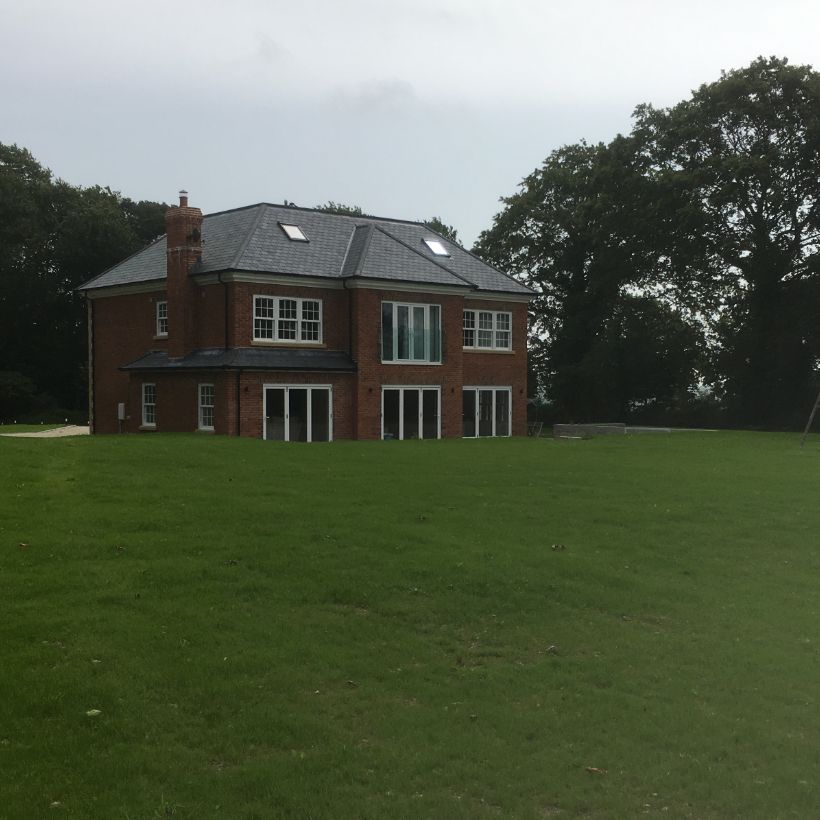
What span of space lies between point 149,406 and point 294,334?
6731 millimetres

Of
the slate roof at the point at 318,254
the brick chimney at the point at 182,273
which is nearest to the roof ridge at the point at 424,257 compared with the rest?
the slate roof at the point at 318,254

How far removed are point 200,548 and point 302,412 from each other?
79.6ft

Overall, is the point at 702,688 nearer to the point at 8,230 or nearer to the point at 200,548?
the point at 200,548

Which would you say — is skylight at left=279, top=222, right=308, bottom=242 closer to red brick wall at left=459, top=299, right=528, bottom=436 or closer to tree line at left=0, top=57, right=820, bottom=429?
red brick wall at left=459, top=299, right=528, bottom=436

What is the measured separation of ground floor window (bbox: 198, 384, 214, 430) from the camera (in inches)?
1431

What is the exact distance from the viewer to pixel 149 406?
3919 centimetres

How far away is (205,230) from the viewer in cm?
4178

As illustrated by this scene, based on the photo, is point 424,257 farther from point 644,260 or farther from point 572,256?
point 572,256

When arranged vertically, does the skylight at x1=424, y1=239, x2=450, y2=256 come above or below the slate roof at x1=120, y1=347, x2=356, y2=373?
above

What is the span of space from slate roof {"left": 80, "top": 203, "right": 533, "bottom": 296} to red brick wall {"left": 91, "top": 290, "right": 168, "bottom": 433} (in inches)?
37.6

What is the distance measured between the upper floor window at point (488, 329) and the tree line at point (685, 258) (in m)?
12.6

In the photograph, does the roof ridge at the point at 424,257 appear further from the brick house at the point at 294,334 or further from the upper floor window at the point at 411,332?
the upper floor window at the point at 411,332

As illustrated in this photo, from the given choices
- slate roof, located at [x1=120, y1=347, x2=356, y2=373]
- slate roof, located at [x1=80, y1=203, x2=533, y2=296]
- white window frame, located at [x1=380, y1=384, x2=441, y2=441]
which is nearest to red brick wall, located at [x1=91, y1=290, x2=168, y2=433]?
slate roof, located at [x1=80, y1=203, x2=533, y2=296]

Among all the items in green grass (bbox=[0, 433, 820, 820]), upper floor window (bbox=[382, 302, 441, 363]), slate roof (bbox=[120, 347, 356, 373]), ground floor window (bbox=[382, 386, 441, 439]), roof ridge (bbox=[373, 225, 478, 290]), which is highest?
roof ridge (bbox=[373, 225, 478, 290])
